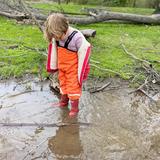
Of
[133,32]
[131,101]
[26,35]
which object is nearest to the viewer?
[131,101]

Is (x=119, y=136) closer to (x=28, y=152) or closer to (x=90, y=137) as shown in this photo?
(x=90, y=137)

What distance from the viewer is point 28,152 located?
14.7ft

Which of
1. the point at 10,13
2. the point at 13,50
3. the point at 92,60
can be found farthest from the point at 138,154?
the point at 10,13

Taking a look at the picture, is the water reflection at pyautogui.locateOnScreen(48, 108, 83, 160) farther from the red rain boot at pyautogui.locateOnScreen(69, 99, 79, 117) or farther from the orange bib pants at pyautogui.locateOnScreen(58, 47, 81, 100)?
the orange bib pants at pyautogui.locateOnScreen(58, 47, 81, 100)

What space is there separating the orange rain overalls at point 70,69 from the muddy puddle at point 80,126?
313mm

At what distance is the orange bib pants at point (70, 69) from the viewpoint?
17.5 feet

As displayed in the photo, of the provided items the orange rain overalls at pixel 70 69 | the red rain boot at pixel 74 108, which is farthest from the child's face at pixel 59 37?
the red rain boot at pixel 74 108

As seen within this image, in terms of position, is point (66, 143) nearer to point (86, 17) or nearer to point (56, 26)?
point (56, 26)

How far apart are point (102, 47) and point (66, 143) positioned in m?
4.02

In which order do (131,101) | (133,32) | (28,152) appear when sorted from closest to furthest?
1. (28,152)
2. (131,101)
3. (133,32)

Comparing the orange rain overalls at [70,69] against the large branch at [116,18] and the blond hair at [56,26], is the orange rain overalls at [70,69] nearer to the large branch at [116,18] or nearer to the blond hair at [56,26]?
the blond hair at [56,26]

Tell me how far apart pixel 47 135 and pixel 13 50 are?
10.7ft

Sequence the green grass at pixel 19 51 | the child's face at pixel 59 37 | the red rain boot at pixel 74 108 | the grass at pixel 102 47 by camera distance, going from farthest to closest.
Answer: the grass at pixel 102 47 < the green grass at pixel 19 51 < the red rain boot at pixel 74 108 < the child's face at pixel 59 37

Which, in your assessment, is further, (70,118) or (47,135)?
(70,118)
